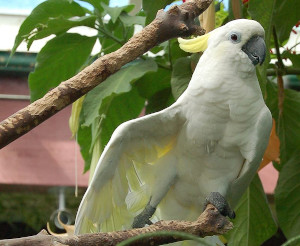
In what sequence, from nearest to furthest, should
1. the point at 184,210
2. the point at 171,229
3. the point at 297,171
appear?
the point at 171,229
the point at 184,210
the point at 297,171

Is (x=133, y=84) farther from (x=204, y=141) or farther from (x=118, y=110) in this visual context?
(x=204, y=141)

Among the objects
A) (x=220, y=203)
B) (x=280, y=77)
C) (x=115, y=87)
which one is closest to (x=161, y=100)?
(x=115, y=87)

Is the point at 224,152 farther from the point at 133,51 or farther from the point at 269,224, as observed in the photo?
the point at 269,224

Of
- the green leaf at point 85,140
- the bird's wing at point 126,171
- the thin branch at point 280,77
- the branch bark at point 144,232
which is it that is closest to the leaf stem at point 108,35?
the green leaf at point 85,140

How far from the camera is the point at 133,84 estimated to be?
62.6 inches

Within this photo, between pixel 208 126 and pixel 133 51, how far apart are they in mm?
201

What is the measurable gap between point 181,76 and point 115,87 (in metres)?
0.15

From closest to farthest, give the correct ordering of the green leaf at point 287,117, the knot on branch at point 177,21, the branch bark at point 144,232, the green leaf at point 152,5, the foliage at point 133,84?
1. the branch bark at point 144,232
2. the knot on branch at point 177,21
3. the green leaf at point 152,5
4. the foliage at point 133,84
5. the green leaf at point 287,117

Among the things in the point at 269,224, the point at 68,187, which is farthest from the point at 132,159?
the point at 68,187

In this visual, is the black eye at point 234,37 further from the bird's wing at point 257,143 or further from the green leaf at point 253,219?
the green leaf at point 253,219

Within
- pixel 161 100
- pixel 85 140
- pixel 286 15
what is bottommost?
pixel 85 140

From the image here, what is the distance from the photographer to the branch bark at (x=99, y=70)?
89cm

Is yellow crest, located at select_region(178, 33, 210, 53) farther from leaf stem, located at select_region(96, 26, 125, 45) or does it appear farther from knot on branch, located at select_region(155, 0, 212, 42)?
leaf stem, located at select_region(96, 26, 125, 45)

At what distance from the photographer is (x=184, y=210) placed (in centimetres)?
119
